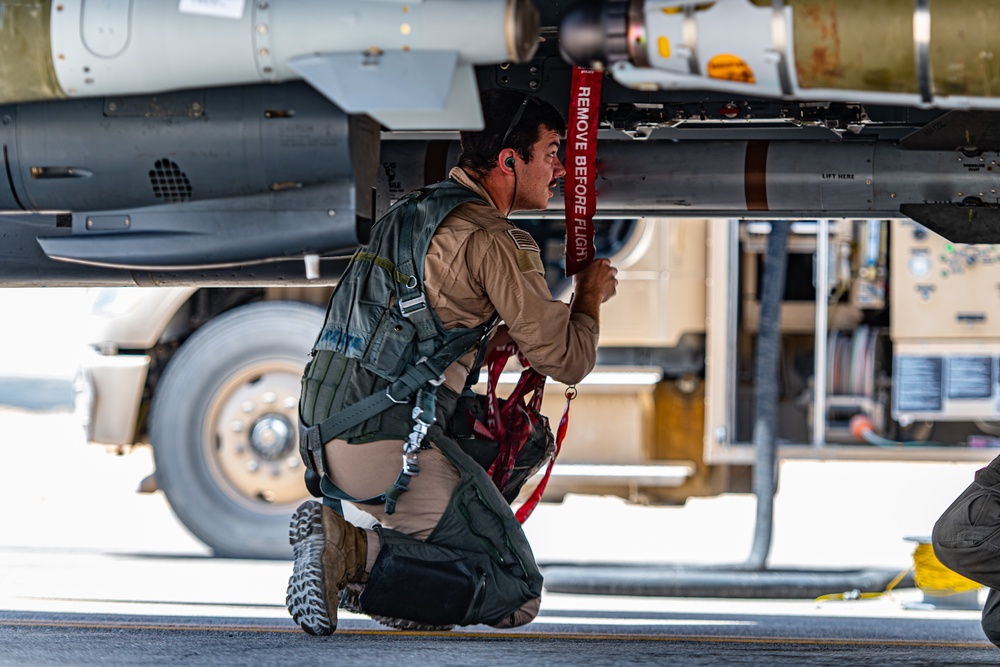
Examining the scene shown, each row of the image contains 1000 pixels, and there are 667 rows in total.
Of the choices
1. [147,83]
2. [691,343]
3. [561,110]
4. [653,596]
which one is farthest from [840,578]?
[147,83]

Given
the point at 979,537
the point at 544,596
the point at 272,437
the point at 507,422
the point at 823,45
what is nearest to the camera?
the point at 823,45

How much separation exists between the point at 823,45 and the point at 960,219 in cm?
164

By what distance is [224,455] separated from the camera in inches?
258

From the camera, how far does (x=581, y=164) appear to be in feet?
12.2

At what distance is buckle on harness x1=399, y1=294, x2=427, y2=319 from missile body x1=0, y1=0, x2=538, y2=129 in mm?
577

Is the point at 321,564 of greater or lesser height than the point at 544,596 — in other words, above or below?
above

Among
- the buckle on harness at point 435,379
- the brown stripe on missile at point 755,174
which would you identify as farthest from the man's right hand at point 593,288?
the brown stripe on missile at point 755,174

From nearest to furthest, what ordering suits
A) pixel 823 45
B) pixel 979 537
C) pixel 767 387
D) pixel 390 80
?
pixel 823 45 → pixel 390 80 → pixel 979 537 → pixel 767 387

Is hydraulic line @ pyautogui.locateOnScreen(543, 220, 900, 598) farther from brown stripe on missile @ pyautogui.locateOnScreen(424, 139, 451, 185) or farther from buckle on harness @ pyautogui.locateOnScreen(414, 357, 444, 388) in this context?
buckle on harness @ pyautogui.locateOnScreen(414, 357, 444, 388)

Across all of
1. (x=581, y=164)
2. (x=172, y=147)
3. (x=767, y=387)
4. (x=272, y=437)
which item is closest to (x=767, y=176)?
(x=581, y=164)

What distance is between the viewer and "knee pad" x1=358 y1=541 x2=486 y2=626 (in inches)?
137

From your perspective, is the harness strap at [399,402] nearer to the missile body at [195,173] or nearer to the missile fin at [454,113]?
the missile body at [195,173]

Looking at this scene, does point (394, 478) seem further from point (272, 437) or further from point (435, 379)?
point (272, 437)

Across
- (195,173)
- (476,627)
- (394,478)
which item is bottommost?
(476,627)
